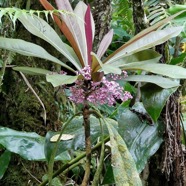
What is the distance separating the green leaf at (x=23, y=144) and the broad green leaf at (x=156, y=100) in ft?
1.22

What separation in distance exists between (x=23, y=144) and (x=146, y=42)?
1.57 ft

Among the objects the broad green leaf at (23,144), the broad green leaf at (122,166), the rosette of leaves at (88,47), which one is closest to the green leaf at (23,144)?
the broad green leaf at (23,144)

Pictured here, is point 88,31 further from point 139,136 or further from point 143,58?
point 139,136

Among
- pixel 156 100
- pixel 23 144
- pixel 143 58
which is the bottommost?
pixel 23 144

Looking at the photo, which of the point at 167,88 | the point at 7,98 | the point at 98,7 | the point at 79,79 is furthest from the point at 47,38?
the point at 98,7

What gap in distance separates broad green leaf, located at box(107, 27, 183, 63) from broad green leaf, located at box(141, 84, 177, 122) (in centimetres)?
12

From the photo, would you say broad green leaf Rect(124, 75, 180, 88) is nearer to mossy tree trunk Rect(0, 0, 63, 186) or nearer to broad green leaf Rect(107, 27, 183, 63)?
broad green leaf Rect(107, 27, 183, 63)

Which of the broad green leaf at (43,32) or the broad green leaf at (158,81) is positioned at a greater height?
the broad green leaf at (43,32)

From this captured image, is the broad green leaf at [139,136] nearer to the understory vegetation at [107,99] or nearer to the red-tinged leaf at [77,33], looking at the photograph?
the understory vegetation at [107,99]

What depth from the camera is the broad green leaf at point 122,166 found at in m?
0.71

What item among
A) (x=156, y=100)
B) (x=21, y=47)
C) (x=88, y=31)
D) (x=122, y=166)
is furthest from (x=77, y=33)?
(x=122, y=166)

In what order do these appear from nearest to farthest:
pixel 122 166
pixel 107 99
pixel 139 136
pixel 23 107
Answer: pixel 122 166, pixel 107 99, pixel 139 136, pixel 23 107

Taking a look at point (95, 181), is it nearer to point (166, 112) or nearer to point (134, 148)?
point (134, 148)

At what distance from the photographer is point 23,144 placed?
1.05 metres
